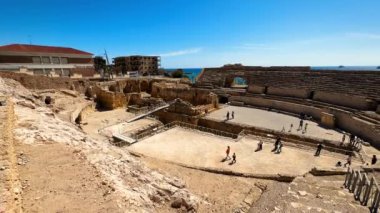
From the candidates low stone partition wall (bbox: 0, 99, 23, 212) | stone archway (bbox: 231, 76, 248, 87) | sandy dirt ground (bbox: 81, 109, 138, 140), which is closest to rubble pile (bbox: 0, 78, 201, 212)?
low stone partition wall (bbox: 0, 99, 23, 212)

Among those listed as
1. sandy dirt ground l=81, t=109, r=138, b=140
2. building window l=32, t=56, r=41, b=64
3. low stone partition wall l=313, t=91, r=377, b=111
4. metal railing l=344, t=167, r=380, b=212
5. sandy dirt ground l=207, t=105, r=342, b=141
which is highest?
building window l=32, t=56, r=41, b=64

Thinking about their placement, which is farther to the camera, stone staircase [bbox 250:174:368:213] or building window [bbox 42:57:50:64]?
building window [bbox 42:57:50:64]

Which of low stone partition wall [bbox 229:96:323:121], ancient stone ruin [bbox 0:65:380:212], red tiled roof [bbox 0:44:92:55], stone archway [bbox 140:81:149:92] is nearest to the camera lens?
ancient stone ruin [bbox 0:65:380:212]

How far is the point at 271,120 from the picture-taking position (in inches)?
813

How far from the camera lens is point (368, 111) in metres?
18.9

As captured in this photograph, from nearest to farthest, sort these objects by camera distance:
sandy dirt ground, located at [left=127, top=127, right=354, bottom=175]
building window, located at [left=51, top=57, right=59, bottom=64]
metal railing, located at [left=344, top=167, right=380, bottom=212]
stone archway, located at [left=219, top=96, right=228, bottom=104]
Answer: metal railing, located at [left=344, top=167, right=380, bottom=212] < sandy dirt ground, located at [left=127, top=127, right=354, bottom=175] < stone archway, located at [left=219, top=96, right=228, bottom=104] < building window, located at [left=51, top=57, right=59, bottom=64]

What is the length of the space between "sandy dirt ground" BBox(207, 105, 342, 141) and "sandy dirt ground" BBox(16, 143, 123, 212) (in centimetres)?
1573

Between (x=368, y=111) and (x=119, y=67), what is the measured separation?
66.3 meters

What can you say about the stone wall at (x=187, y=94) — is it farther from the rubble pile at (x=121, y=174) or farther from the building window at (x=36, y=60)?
the rubble pile at (x=121, y=174)

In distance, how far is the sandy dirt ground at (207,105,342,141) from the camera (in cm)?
1741

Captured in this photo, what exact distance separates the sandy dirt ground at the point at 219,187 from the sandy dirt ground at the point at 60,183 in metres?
3.90

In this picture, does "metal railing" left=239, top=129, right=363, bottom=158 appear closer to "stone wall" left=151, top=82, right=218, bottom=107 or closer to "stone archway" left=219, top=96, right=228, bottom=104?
"stone wall" left=151, top=82, right=218, bottom=107

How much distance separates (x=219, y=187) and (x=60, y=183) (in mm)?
7085

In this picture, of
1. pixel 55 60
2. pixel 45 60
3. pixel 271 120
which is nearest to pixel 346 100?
pixel 271 120
